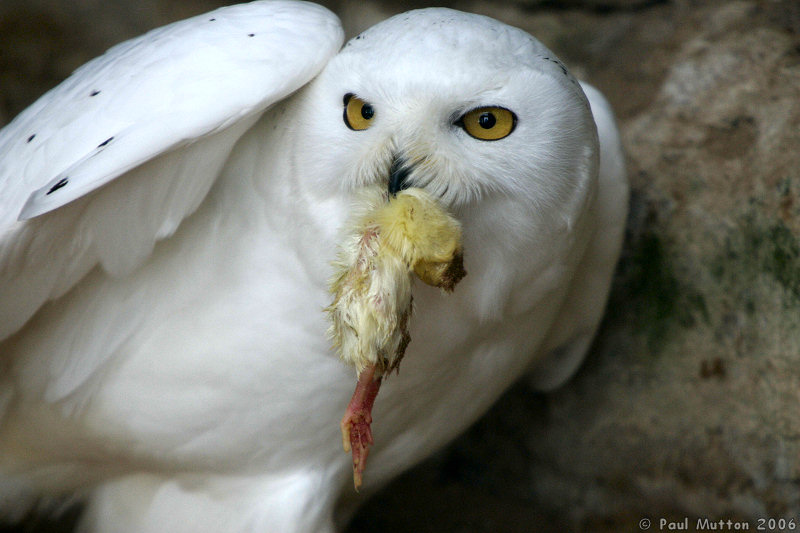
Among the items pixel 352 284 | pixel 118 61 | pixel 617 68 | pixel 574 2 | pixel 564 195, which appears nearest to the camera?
pixel 352 284

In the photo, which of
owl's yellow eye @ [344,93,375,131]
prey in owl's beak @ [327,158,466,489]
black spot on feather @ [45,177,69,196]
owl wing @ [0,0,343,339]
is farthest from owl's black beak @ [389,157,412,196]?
black spot on feather @ [45,177,69,196]

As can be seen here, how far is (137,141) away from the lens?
1.46 metres

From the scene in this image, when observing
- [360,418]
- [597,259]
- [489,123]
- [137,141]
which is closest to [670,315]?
[597,259]

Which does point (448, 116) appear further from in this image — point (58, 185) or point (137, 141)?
point (58, 185)

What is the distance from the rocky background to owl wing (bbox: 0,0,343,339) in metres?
1.14

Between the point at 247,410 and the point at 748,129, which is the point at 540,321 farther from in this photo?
the point at 748,129

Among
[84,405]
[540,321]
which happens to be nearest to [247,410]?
[84,405]

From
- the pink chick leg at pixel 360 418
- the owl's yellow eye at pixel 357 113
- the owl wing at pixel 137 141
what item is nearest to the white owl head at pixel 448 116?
the owl's yellow eye at pixel 357 113

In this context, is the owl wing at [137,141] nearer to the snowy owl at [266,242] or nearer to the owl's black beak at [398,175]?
the snowy owl at [266,242]

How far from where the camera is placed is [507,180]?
5.03ft

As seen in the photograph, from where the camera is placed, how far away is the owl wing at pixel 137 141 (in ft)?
4.83

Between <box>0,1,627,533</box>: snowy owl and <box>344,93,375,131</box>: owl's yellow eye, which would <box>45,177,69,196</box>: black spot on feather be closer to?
<box>0,1,627,533</box>: snowy owl

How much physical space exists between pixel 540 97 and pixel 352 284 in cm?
50

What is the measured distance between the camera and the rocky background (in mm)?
2221
